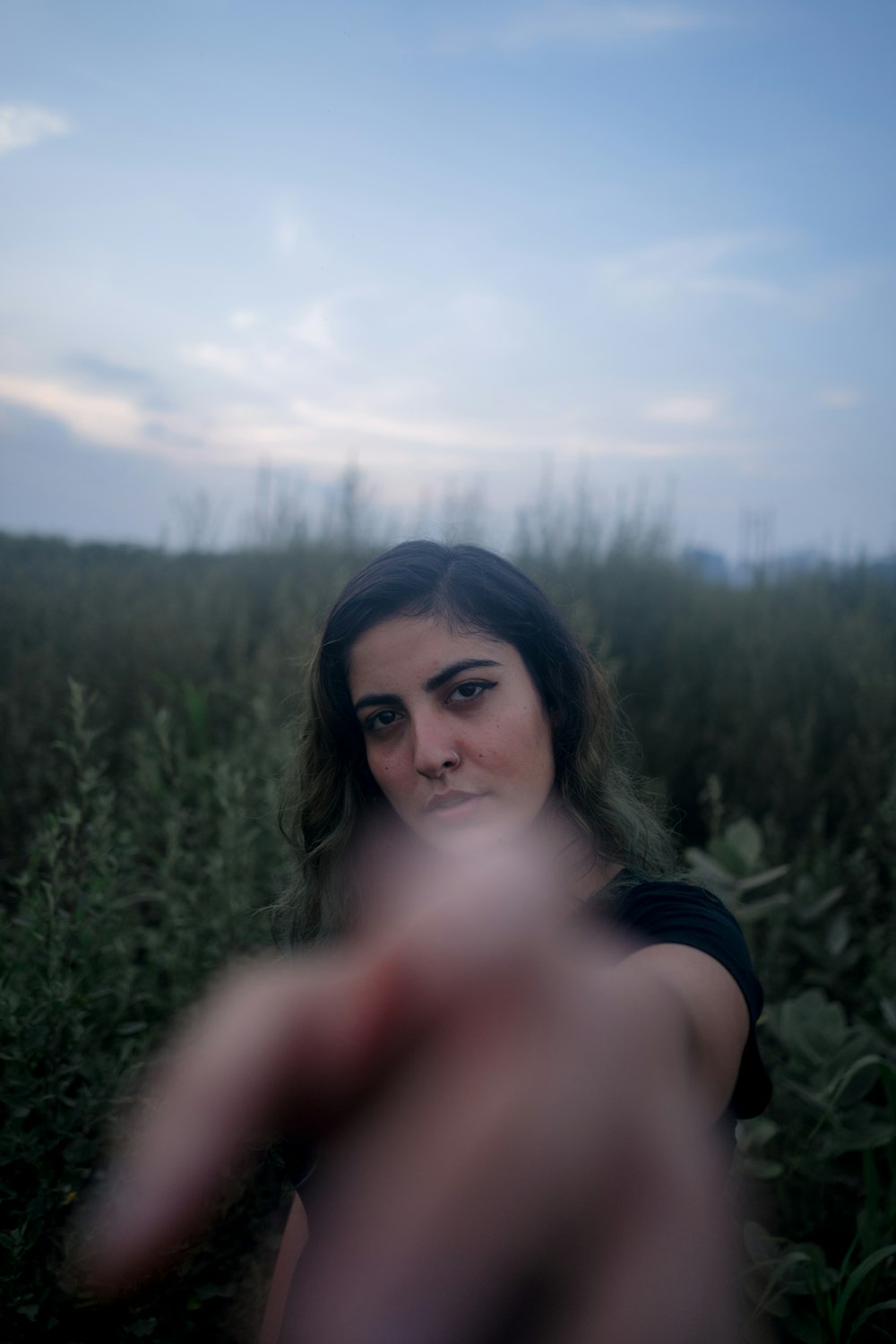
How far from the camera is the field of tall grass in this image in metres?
1.72

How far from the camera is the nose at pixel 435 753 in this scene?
132 cm

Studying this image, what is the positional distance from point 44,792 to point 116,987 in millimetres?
1892

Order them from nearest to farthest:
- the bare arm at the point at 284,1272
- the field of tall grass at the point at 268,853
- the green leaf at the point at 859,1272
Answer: the bare arm at the point at 284,1272 → the green leaf at the point at 859,1272 → the field of tall grass at the point at 268,853

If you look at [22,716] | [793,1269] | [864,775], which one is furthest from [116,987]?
[864,775]

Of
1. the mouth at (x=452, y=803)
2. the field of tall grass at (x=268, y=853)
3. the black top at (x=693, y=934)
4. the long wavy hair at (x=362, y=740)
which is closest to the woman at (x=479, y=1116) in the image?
the black top at (x=693, y=934)

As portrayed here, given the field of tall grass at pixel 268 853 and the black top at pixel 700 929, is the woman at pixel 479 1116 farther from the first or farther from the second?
the field of tall grass at pixel 268 853

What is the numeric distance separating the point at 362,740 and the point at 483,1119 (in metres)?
1.29

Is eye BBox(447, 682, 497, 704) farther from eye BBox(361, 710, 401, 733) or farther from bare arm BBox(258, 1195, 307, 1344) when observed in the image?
bare arm BBox(258, 1195, 307, 1344)

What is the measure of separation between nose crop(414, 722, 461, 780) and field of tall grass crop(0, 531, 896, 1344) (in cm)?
77

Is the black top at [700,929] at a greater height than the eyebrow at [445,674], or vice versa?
the eyebrow at [445,674]

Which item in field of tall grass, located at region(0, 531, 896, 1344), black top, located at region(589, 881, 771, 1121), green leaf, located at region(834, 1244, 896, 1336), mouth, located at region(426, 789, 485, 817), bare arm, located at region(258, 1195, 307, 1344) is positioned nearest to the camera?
black top, located at region(589, 881, 771, 1121)

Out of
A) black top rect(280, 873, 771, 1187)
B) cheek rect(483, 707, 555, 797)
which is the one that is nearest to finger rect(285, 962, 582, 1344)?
black top rect(280, 873, 771, 1187)

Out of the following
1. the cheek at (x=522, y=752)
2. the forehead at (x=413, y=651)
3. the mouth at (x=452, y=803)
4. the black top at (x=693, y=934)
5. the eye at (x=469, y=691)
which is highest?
the forehead at (x=413, y=651)

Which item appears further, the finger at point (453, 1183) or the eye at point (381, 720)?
the eye at point (381, 720)
